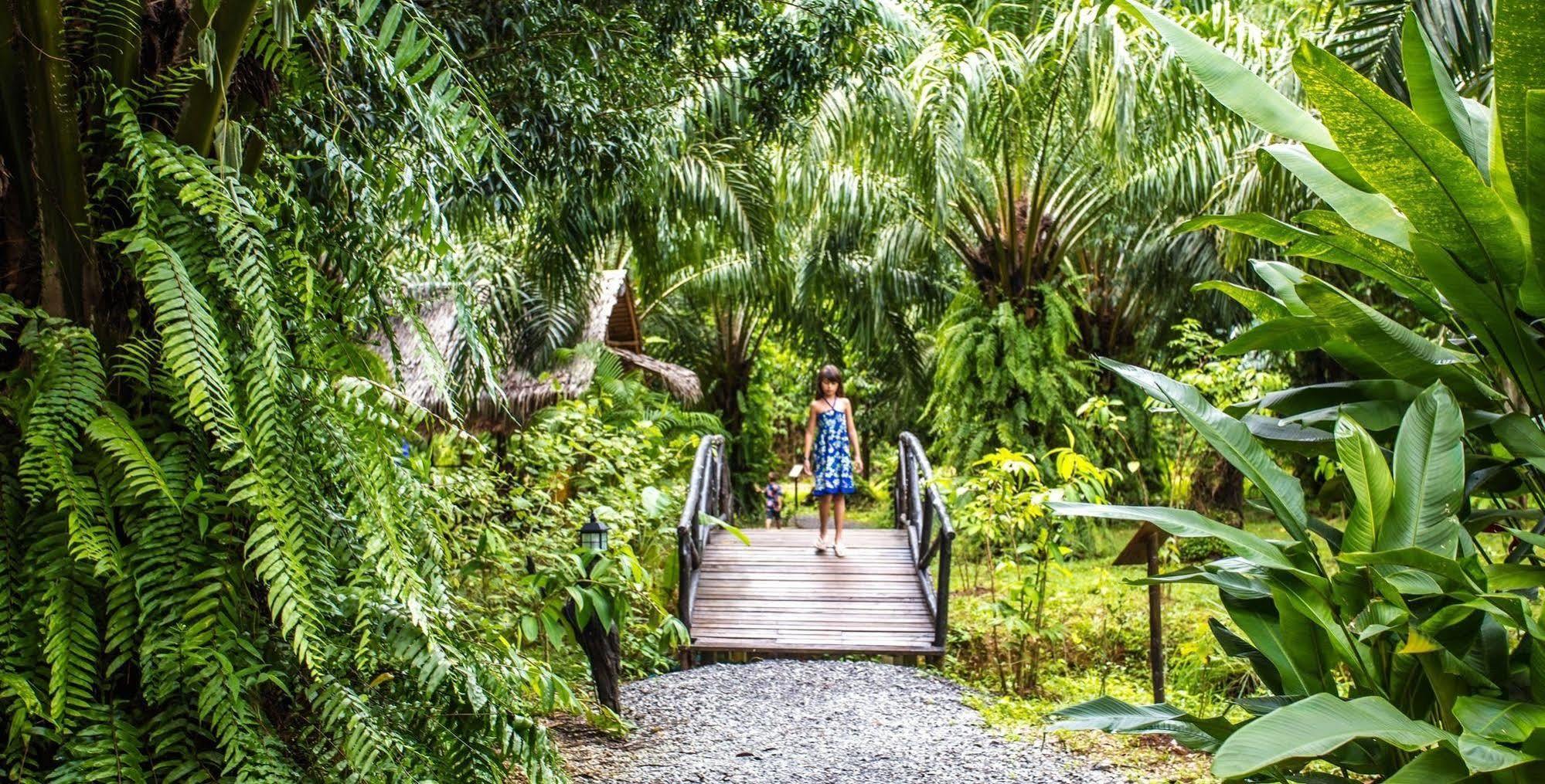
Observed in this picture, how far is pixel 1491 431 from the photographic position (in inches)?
96.6

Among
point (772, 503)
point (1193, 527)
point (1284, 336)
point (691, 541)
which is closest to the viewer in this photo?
point (1193, 527)

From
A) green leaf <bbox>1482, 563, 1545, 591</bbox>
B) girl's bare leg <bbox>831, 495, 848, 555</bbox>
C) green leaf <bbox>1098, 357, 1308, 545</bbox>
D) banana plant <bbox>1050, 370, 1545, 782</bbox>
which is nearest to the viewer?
banana plant <bbox>1050, 370, 1545, 782</bbox>

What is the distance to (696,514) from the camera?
7422 mm

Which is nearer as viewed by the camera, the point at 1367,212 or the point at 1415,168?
the point at 1415,168

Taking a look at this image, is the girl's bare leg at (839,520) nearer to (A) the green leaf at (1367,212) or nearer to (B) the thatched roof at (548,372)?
(B) the thatched roof at (548,372)

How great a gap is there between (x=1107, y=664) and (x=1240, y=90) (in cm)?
524

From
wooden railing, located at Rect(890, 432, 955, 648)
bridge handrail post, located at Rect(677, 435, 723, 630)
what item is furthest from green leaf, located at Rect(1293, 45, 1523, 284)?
bridge handrail post, located at Rect(677, 435, 723, 630)

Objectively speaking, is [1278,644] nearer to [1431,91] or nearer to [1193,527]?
[1193,527]

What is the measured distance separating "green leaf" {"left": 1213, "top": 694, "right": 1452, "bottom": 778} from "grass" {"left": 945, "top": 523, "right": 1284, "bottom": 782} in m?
2.69

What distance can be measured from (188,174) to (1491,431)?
2773 millimetres

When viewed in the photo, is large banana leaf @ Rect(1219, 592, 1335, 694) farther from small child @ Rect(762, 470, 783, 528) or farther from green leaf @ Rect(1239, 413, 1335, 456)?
small child @ Rect(762, 470, 783, 528)

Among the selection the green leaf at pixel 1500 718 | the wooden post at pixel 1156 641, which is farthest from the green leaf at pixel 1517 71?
the wooden post at pixel 1156 641

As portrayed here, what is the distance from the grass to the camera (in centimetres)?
477

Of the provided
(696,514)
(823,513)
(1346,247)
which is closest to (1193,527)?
(1346,247)
